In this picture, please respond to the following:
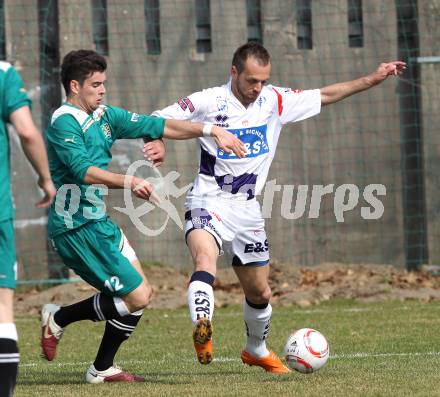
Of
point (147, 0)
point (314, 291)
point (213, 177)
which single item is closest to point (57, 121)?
point (213, 177)

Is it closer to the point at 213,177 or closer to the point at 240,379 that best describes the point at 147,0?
the point at 213,177

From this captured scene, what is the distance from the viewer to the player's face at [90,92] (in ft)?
23.4

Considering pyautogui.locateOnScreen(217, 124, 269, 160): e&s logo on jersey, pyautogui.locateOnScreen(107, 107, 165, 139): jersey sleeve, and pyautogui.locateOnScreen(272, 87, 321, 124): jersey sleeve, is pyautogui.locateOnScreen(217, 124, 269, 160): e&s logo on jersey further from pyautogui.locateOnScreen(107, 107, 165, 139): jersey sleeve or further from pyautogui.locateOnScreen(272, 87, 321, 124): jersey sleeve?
pyautogui.locateOnScreen(107, 107, 165, 139): jersey sleeve

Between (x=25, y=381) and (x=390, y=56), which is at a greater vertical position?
(x=390, y=56)

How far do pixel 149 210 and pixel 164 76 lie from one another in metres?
1.62

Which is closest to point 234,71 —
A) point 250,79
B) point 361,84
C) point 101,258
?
point 250,79

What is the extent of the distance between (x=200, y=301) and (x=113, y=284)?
2.47 ft

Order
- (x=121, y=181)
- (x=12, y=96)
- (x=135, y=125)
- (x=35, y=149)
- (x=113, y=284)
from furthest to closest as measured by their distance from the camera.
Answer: (x=135, y=125)
(x=113, y=284)
(x=121, y=181)
(x=12, y=96)
(x=35, y=149)

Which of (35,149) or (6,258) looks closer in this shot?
(35,149)

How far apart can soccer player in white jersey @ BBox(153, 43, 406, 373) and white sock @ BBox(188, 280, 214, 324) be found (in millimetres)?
646

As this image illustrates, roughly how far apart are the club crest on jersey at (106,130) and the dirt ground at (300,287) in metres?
4.99

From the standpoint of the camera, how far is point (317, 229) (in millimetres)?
13672

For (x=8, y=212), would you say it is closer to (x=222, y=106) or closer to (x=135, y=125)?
(x=135, y=125)

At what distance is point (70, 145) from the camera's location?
6906 mm
